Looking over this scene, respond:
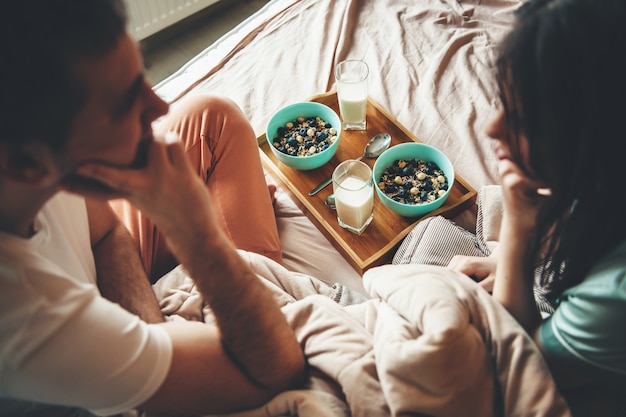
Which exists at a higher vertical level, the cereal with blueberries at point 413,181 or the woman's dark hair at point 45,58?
the woman's dark hair at point 45,58

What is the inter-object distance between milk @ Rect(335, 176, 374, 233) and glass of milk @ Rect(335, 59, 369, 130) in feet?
0.82

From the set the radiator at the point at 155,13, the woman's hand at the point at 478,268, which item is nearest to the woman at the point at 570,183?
the woman's hand at the point at 478,268

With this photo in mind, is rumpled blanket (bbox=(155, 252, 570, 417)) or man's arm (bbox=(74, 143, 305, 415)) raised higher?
man's arm (bbox=(74, 143, 305, 415))

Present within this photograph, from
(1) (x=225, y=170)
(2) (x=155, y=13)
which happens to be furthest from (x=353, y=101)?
(2) (x=155, y=13)

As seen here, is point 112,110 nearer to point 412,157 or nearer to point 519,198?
point 519,198

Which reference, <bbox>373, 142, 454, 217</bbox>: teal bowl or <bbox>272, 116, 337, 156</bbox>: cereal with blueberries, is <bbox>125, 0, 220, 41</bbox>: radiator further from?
<bbox>373, 142, 454, 217</bbox>: teal bowl

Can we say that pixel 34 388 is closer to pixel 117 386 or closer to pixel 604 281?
pixel 117 386

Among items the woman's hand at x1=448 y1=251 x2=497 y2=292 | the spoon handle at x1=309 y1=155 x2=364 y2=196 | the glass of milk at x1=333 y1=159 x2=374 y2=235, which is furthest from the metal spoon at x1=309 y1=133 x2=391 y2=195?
the woman's hand at x1=448 y1=251 x2=497 y2=292

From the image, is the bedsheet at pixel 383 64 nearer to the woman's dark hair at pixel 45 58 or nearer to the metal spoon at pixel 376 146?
the metal spoon at pixel 376 146

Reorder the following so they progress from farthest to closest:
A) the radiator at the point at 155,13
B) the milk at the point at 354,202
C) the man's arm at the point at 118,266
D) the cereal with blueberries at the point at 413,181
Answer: the radiator at the point at 155,13 < the cereal with blueberries at the point at 413,181 < the milk at the point at 354,202 < the man's arm at the point at 118,266

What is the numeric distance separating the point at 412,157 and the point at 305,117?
0.34 metres

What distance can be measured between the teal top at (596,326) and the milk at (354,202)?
→ 475 mm

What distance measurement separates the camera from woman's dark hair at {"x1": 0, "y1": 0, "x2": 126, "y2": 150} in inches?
19.4

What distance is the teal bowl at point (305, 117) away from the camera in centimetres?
127
